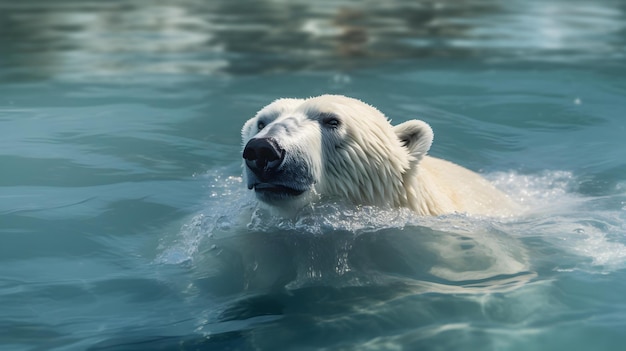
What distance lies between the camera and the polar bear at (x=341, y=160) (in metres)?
4.37

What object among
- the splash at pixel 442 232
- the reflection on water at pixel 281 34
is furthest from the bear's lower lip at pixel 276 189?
the reflection on water at pixel 281 34

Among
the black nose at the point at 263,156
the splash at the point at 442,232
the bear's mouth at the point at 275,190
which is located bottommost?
the splash at the point at 442,232

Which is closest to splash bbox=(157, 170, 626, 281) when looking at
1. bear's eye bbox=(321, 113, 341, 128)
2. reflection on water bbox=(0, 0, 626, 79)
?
bear's eye bbox=(321, 113, 341, 128)

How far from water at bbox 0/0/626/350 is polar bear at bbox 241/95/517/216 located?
0.13 meters

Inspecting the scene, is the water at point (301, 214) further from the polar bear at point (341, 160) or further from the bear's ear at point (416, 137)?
the bear's ear at point (416, 137)

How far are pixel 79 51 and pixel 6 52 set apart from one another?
0.84 metres

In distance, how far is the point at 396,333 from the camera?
376 centimetres

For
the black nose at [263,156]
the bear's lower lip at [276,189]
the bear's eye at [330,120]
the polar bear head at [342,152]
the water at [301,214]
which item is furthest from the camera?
the bear's eye at [330,120]

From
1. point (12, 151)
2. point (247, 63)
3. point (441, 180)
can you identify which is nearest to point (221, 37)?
point (247, 63)

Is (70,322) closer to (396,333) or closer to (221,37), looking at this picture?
(396,333)

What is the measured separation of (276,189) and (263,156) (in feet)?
0.82

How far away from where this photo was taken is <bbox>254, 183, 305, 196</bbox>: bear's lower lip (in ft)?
14.2

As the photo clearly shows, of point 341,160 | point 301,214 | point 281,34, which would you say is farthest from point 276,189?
point 281,34

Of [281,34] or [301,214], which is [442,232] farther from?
[281,34]
